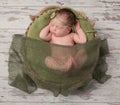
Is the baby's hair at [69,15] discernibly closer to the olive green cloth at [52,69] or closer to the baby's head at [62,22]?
the baby's head at [62,22]

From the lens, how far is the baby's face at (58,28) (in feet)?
4.78

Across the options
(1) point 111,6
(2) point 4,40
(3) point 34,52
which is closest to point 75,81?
(3) point 34,52

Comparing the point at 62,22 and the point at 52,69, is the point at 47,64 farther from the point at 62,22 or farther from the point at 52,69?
the point at 62,22

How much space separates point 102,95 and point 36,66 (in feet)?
1.11

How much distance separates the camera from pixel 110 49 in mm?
1663

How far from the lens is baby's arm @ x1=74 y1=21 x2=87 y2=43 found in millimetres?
1497

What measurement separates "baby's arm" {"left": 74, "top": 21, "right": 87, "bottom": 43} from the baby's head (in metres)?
0.03

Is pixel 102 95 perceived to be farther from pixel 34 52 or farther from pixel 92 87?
pixel 34 52

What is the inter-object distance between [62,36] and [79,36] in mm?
75

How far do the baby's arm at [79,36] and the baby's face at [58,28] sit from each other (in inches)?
1.6

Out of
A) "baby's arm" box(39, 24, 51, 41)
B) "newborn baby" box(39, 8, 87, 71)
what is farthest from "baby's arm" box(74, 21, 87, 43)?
"baby's arm" box(39, 24, 51, 41)

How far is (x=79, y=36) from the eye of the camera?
151cm

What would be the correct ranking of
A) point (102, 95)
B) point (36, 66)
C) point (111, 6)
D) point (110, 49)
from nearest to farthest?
point (36, 66) < point (102, 95) < point (110, 49) < point (111, 6)

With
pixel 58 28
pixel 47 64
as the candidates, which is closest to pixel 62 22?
pixel 58 28
